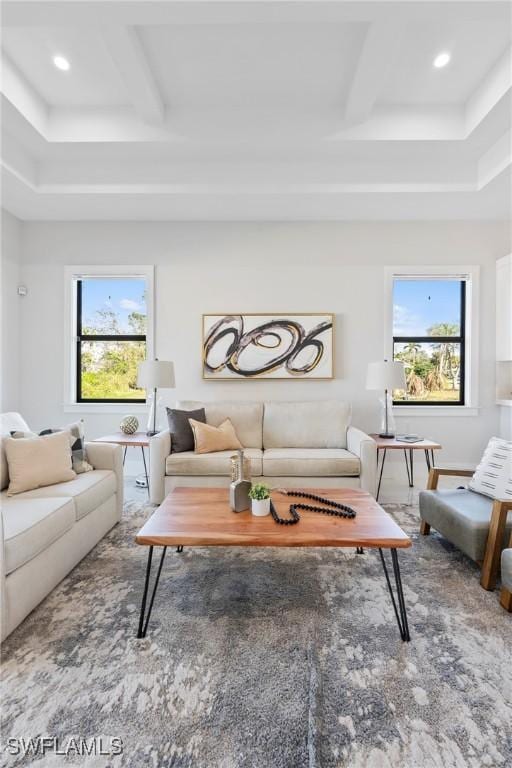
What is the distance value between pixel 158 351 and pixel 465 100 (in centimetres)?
362

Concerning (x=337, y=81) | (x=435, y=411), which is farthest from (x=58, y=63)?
(x=435, y=411)

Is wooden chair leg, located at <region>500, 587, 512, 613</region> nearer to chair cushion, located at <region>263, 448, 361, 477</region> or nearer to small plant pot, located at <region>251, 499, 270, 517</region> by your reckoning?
small plant pot, located at <region>251, 499, 270, 517</region>

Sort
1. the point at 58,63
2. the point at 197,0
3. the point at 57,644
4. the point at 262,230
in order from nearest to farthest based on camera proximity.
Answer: the point at 57,644 < the point at 197,0 < the point at 58,63 < the point at 262,230

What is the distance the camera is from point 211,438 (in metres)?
3.56

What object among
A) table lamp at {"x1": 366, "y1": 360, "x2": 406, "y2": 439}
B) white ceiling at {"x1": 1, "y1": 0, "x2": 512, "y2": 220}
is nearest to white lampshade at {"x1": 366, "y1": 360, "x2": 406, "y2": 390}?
table lamp at {"x1": 366, "y1": 360, "x2": 406, "y2": 439}

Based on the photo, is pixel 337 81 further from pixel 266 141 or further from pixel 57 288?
pixel 57 288

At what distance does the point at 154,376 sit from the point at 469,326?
350 centimetres

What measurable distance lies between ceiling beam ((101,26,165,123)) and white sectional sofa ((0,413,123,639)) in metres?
2.53

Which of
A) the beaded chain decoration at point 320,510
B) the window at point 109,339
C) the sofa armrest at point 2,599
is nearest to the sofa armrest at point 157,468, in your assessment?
the window at point 109,339

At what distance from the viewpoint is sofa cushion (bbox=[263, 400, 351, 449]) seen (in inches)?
151

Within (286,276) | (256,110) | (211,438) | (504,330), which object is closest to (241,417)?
(211,438)

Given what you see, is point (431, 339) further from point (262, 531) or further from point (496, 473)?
point (262, 531)

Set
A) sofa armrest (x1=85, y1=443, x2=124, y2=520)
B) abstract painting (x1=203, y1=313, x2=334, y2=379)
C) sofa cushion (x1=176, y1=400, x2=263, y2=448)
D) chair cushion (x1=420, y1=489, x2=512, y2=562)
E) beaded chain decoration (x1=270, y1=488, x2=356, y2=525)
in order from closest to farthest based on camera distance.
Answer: beaded chain decoration (x1=270, y1=488, x2=356, y2=525), chair cushion (x1=420, y1=489, x2=512, y2=562), sofa armrest (x1=85, y1=443, x2=124, y2=520), sofa cushion (x1=176, y1=400, x2=263, y2=448), abstract painting (x1=203, y1=313, x2=334, y2=379)

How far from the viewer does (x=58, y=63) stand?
9.03 ft
